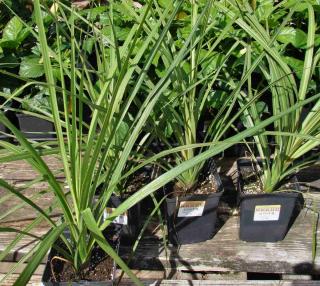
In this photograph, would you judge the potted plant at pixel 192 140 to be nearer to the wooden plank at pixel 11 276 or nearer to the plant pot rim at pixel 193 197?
the plant pot rim at pixel 193 197

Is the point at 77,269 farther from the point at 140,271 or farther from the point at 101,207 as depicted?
the point at 140,271

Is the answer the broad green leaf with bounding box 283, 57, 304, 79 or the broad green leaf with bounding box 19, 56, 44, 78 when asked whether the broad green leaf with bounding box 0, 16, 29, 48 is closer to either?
the broad green leaf with bounding box 19, 56, 44, 78

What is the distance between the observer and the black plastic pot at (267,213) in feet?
3.76

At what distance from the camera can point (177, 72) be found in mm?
1106

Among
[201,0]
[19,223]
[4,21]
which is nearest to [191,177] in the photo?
[19,223]

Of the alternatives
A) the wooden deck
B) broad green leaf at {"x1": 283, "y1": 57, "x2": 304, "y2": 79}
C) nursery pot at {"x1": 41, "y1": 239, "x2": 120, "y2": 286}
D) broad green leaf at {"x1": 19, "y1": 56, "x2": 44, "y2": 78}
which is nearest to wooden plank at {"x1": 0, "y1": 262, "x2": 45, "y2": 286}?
the wooden deck

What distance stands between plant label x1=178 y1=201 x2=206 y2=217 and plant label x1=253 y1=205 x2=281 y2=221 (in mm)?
150

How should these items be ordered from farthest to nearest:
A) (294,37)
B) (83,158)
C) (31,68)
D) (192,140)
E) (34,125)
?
(34,125), (31,68), (294,37), (192,140), (83,158)

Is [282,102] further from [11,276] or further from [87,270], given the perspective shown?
[11,276]

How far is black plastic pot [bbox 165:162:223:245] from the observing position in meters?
1.14

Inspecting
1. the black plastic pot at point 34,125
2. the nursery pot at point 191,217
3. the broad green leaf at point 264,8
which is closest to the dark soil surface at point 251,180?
the nursery pot at point 191,217

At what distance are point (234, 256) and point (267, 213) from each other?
0.15 m

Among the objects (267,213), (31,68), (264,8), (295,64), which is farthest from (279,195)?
(31,68)

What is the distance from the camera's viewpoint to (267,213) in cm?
117
